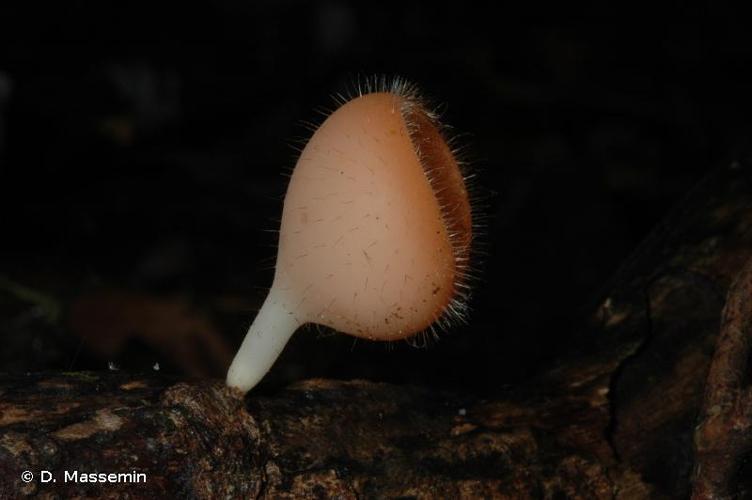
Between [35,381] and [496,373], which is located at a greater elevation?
[496,373]

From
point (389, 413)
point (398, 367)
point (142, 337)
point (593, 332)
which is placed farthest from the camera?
point (142, 337)

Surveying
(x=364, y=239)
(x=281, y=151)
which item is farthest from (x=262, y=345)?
(x=281, y=151)

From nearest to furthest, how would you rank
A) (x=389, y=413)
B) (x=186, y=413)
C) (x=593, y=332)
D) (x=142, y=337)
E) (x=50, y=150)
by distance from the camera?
(x=186, y=413) → (x=389, y=413) → (x=593, y=332) → (x=142, y=337) → (x=50, y=150)

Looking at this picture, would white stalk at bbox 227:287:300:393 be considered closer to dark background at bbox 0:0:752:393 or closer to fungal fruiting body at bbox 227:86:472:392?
fungal fruiting body at bbox 227:86:472:392

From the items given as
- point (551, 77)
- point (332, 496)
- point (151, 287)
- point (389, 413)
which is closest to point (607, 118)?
point (551, 77)

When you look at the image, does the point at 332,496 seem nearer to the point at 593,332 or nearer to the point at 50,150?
the point at 593,332

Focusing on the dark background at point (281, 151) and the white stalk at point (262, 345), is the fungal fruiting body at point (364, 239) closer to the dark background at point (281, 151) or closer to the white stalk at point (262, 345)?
the white stalk at point (262, 345)
